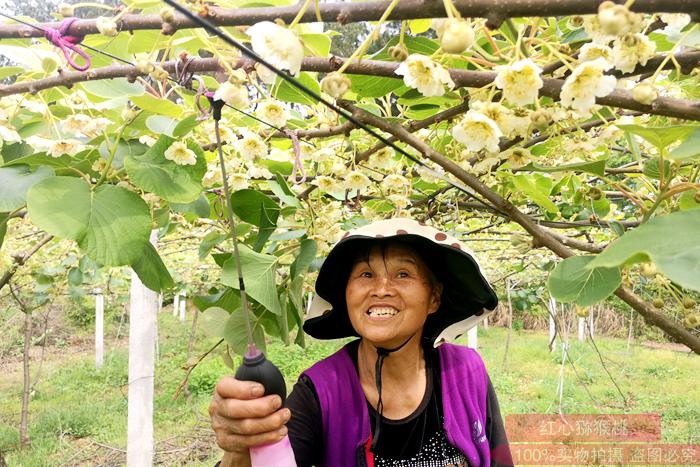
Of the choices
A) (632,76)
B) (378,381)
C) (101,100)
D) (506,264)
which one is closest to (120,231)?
(101,100)

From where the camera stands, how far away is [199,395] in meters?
7.98

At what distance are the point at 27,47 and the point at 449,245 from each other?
984 millimetres

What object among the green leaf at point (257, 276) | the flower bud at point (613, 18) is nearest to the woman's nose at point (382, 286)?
the green leaf at point (257, 276)

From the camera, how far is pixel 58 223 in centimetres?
84

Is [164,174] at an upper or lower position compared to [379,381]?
upper

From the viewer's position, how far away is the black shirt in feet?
4.32

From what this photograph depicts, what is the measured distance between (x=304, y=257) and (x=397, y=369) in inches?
15.3

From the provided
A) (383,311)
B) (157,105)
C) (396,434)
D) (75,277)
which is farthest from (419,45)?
(75,277)

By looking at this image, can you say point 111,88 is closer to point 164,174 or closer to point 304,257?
point 164,174

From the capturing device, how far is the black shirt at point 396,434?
1315mm

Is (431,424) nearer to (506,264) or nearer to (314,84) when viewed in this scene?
(314,84)

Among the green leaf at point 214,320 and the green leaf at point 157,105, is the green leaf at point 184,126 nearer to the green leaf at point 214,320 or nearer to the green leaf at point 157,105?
the green leaf at point 157,105

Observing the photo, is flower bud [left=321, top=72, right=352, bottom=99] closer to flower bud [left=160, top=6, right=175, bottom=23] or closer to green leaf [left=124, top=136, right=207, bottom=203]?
flower bud [left=160, top=6, right=175, bottom=23]

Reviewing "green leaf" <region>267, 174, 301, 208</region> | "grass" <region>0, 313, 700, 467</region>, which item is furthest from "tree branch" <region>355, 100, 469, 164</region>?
"grass" <region>0, 313, 700, 467</region>
